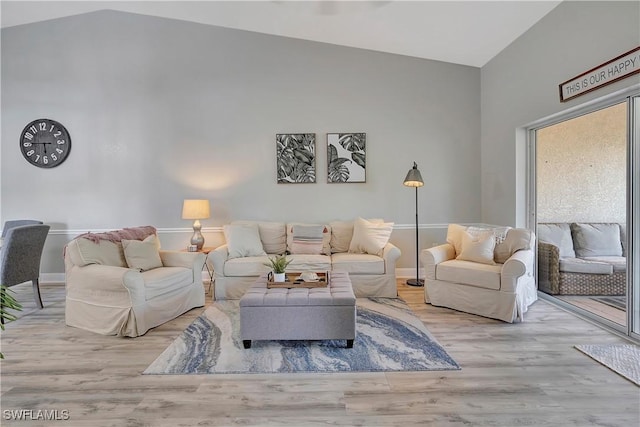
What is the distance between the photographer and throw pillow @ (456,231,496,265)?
3.49 meters

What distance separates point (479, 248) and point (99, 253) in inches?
154

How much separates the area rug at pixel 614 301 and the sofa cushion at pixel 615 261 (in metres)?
0.28

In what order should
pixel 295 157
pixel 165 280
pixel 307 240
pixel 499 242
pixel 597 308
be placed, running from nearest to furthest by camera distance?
pixel 165 280 → pixel 597 308 → pixel 499 242 → pixel 307 240 → pixel 295 157

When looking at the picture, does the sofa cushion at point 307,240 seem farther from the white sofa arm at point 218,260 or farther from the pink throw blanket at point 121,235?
the pink throw blanket at point 121,235

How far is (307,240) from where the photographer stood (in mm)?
4156

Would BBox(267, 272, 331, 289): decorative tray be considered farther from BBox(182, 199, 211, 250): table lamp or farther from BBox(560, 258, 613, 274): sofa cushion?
BBox(560, 258, 613, 274): sofa cushion

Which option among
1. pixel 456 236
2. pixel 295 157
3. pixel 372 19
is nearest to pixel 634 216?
pixel 456 236

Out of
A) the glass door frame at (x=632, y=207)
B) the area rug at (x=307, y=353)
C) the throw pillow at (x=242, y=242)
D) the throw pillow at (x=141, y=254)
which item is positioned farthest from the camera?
the throw pillow at (x=242, y=242)

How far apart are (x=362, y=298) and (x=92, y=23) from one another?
5.31 metres

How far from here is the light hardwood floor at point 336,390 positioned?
178 centimetres

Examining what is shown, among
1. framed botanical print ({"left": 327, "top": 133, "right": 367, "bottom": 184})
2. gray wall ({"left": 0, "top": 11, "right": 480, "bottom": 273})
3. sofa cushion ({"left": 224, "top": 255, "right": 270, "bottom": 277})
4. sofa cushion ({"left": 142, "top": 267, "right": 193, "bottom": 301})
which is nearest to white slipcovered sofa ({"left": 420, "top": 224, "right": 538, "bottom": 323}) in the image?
gray wall ({"left": 0, "top": 11, "right": 480, "bottom": 273})

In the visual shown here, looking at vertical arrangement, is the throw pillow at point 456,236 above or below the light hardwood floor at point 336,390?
above

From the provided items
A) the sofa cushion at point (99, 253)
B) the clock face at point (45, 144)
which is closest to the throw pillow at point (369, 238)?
the sofa cushion at point (99, 253)

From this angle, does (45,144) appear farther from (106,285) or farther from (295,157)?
(295,157)
